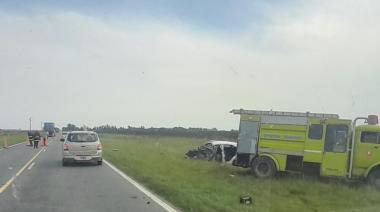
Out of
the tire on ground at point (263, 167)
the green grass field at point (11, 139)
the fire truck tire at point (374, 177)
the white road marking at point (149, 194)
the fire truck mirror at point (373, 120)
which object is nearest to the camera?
the white road marking at point (149, 194)

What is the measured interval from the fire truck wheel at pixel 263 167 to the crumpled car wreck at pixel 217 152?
5.95 m

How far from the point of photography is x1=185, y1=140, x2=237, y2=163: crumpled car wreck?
2758 cm

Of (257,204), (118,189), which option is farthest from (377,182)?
(118,189)

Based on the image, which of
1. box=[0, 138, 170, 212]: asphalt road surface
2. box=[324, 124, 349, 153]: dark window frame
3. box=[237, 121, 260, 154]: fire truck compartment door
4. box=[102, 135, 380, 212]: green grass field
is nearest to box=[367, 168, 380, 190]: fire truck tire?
box=[102, 135, 380, 212]: green grass field

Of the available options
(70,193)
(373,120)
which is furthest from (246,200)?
(373,120)

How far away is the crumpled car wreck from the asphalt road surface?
296 inches

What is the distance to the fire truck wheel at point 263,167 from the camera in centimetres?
2023

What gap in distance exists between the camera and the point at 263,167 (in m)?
20.5

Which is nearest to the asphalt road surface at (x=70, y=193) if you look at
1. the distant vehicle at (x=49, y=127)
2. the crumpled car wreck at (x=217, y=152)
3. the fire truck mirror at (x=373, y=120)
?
the crumpled car wreck at (x=217, y=152)

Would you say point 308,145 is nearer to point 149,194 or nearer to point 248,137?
point 248,137

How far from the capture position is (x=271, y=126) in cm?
2052

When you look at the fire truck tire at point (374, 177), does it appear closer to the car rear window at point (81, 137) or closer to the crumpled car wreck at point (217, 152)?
the crumpled car wreck at point (217, 152)

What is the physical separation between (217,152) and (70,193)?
1433 centimetres

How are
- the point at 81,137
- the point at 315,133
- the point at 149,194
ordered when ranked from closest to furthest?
the point at 149,194 → the point at 315,133 → the point at 81,137
